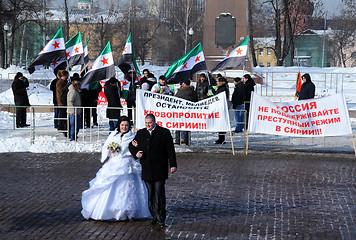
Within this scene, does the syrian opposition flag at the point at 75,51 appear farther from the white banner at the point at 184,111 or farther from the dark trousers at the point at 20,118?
the white banner at the point at 184,111

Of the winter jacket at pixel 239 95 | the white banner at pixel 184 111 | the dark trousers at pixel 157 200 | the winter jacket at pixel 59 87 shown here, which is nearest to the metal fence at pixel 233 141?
the white banner at pixel 184 111

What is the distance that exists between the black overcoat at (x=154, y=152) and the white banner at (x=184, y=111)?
6.35 metres

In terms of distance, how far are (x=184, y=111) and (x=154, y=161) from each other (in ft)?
21.6

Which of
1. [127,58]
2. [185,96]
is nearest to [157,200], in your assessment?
[185,96]

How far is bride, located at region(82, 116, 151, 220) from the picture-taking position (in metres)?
8.51

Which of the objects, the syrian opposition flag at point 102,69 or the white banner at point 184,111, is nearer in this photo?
the white banner at point 184,111

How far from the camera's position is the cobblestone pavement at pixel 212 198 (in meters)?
8.10

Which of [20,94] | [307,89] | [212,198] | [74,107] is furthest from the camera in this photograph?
[20,94]

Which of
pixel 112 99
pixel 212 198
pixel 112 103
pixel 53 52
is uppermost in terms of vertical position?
pixel 53 52

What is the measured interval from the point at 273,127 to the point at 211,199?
5075 mm

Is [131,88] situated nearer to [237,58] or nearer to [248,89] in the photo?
[237,58]

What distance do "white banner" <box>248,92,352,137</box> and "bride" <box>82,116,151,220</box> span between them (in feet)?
21.0

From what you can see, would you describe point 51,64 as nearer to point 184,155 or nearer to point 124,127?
point 184,155

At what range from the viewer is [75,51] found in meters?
20.1
